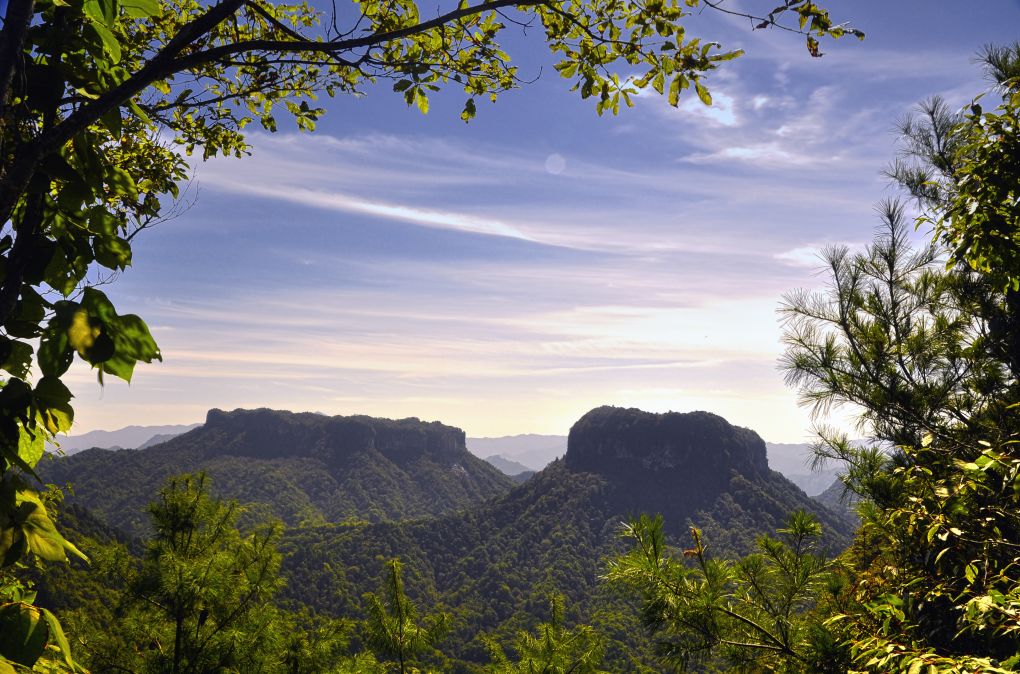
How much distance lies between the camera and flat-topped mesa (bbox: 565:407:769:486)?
15375cm

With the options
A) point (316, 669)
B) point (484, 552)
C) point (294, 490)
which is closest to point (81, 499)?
point (294, 490)

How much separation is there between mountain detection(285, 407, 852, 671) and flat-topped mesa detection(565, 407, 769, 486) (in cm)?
31

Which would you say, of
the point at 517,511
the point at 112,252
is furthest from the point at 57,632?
the point at 517,511

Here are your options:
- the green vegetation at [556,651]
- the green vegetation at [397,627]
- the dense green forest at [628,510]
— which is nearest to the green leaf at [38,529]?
the dense green forest at [628,510]

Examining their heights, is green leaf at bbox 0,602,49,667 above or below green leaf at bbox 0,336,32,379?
below

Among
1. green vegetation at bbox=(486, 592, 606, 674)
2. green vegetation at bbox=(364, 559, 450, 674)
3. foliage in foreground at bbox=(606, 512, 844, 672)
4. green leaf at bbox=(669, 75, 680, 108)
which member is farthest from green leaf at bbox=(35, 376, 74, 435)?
green vegetation at bbox=(486, 592, 606, 674)

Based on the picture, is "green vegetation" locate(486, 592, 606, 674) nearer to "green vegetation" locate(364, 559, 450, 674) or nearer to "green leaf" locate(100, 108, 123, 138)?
"green vegetation" locate(364, 559, 450, 674)

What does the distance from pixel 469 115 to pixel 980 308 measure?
7243 millimetres

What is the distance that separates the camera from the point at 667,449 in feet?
520

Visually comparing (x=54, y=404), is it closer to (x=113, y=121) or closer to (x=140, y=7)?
(x=113, y=121)

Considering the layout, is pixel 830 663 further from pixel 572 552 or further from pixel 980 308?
pixel 572 552

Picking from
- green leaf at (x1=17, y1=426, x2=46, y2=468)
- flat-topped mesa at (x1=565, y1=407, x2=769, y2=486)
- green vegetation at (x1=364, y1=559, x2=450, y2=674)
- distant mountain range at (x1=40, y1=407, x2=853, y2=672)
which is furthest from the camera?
flat-topped mesa at (x1=565, y1=407, x2=769, y2=486)

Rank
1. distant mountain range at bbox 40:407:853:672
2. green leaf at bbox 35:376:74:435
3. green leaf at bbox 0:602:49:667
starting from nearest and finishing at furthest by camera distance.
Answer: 1. green leaf at bbox 0:602:49:667
2. green leaf at bbox 35:376:74:435
3. distant mountain range at bbox 40:407:853:672

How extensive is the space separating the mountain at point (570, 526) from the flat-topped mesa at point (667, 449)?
12.2 inches
